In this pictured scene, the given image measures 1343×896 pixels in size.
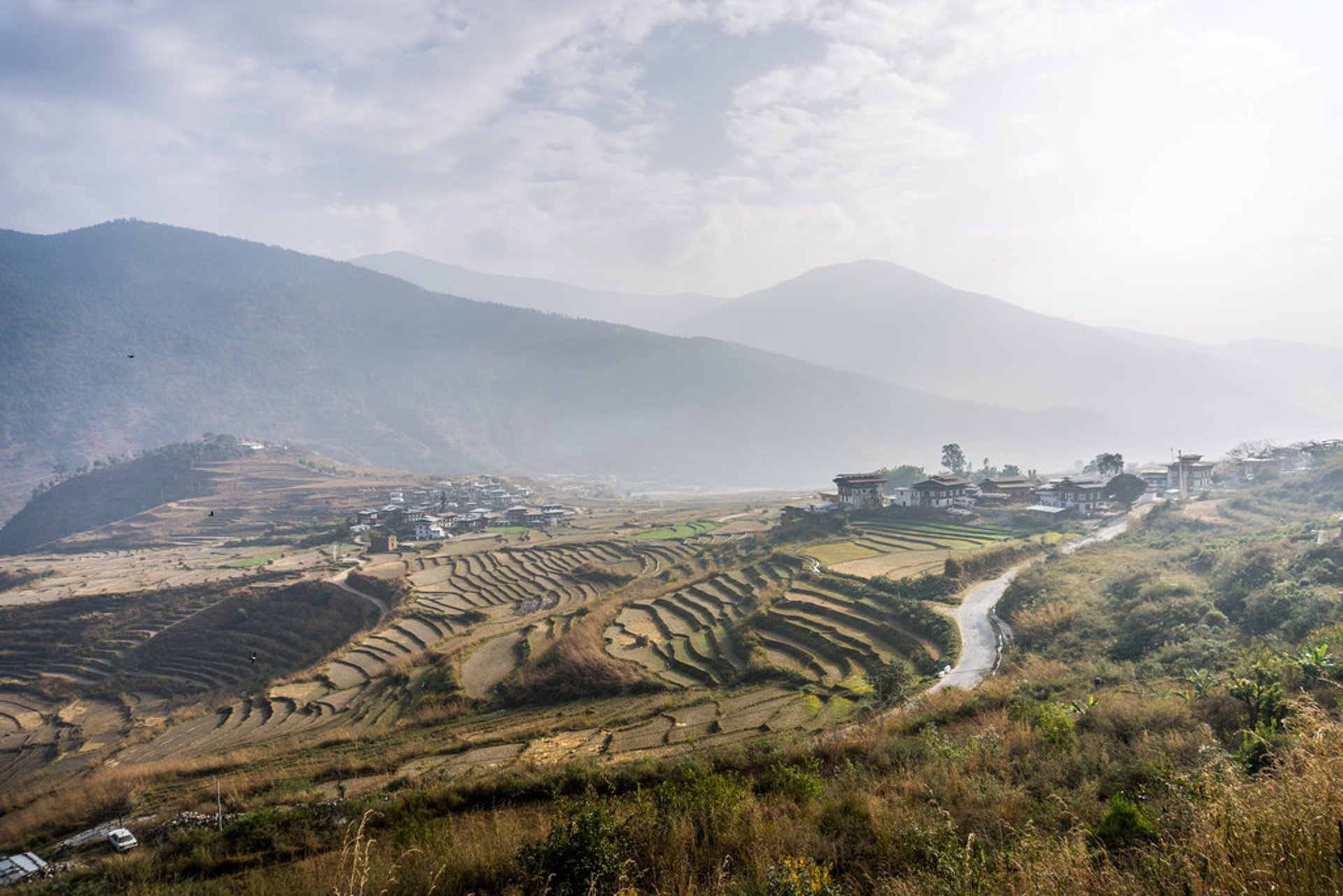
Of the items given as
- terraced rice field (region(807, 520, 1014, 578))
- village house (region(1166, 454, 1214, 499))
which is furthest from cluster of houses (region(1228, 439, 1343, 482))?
terraced rice field (region(807, 520, 1014, 578))

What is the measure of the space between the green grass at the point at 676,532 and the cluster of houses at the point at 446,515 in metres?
16.2

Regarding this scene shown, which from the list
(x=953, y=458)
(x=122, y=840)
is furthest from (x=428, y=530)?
(x=953, y=458)

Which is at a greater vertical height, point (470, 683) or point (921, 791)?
point (921, 791)

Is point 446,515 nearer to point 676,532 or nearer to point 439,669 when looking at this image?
→ point 676,532

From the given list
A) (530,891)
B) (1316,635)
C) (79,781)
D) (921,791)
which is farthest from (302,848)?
(1316,635)

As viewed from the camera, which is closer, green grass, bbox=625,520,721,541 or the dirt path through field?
the dirt path through field

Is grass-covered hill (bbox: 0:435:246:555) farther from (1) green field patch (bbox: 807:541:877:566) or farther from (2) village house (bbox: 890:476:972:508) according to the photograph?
(2) village house (bbox: 890:476:972:508)

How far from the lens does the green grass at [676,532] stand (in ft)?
165

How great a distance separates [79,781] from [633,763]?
2090 centimetres

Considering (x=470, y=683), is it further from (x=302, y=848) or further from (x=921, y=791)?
(x=921, y=791)

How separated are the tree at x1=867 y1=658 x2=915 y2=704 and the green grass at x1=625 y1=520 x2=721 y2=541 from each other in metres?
31.9

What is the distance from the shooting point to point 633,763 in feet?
36.6

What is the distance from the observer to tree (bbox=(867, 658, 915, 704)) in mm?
16547

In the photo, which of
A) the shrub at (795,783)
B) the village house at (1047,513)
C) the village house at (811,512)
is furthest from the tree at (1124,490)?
the shrub at (795,783)
